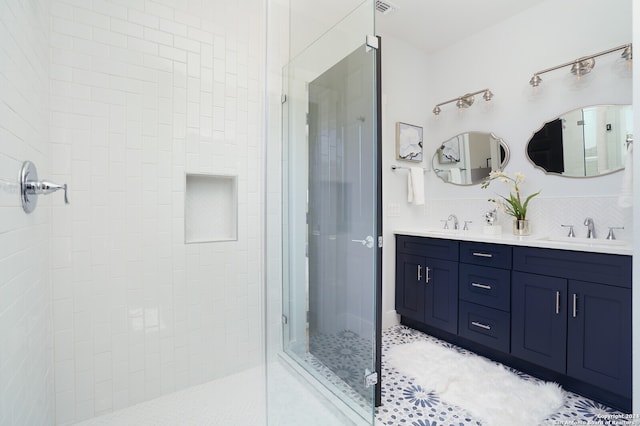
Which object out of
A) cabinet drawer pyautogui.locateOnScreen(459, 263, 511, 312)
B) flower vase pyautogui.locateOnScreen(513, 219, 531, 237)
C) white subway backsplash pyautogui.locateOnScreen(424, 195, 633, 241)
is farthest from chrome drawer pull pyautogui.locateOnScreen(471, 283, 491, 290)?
white subway backsplash pyautogui.locateOnScreen(424, 195, 633, 241)

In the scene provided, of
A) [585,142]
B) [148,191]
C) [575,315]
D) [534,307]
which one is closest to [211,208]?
[148,191]

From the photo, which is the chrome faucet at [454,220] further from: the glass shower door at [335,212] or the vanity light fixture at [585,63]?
the glass shower door at [335,212]

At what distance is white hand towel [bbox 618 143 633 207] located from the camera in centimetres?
189

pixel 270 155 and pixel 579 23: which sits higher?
pixel 579 23

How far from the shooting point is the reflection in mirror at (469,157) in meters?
2.72

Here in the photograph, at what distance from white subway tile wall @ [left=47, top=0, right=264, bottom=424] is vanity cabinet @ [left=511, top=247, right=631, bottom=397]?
1.79 m

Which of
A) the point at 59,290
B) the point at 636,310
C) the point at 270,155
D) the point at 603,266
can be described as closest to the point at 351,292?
the point at 270,155

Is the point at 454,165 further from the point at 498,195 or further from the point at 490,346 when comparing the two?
the point at 490,346

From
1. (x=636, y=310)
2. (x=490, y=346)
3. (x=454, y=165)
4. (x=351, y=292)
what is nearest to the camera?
(x=636, y=310)

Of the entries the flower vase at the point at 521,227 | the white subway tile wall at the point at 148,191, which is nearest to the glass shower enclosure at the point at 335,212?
the white subway tile wall at the point at 148,191

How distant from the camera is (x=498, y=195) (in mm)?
2701

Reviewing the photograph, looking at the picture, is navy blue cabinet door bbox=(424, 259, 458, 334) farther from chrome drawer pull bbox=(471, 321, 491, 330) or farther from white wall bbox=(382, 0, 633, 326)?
white wall bbox=(382, 0, 633, 326)

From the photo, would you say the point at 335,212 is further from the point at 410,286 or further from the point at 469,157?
the point at 469,157

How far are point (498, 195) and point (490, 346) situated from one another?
127cm
